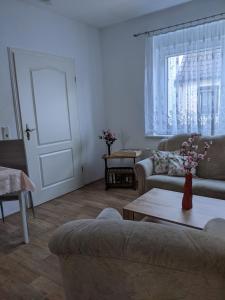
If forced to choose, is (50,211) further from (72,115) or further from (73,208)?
(72,115)

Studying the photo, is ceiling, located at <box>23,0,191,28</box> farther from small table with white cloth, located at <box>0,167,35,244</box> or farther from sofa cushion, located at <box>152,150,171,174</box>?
small table with white cloth, located at <box>0,167,35,244</box>

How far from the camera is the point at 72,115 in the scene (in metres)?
3.63

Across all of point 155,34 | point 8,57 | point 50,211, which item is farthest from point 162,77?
point 50,211

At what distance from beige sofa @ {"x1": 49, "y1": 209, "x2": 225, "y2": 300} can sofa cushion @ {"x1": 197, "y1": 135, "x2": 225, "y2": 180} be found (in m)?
2.15

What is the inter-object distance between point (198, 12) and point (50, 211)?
3266mm

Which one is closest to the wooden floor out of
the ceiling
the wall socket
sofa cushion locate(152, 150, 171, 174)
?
sofa cushion locate(152, 150, 171, 174)

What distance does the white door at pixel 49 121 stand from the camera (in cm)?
300

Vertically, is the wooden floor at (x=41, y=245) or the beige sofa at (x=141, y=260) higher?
the beige sofa at (x=141, y=260)

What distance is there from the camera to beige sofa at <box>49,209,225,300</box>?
0.69 meters

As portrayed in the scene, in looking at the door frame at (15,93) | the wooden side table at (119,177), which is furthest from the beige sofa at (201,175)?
the door frame at (15,93)

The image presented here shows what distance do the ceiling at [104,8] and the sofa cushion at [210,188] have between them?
2.40 metres

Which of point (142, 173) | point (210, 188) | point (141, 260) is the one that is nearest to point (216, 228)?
point (141, 260)

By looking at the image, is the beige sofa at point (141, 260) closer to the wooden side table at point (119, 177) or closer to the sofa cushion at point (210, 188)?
the sofa cushion at point (210, 188)

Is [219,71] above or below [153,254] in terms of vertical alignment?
above
